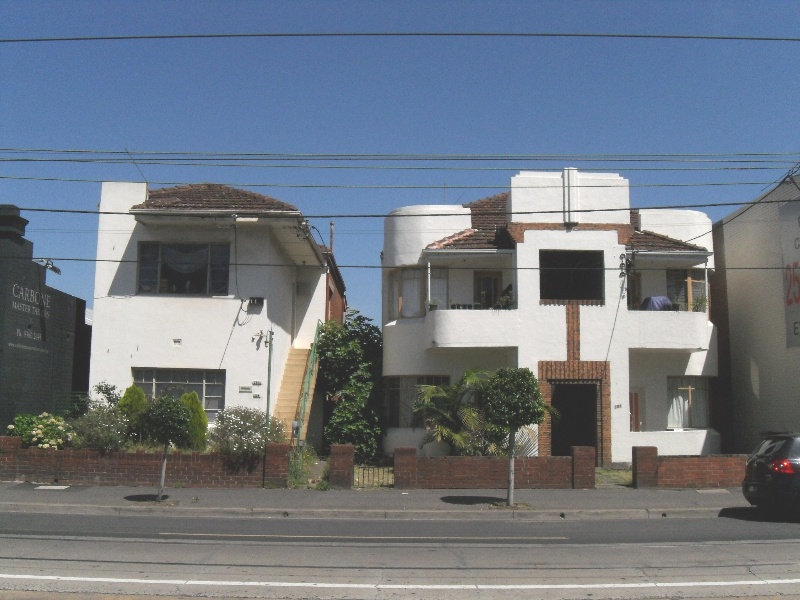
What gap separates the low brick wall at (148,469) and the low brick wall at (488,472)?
105 inches

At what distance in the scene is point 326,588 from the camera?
28.6 feet

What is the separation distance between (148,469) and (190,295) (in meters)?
5.38

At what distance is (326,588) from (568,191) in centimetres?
1466

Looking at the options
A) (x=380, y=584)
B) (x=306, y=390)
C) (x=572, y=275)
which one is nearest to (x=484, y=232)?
(x=572, y=275)

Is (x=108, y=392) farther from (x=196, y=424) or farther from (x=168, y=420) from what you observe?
(x=168, y=420)

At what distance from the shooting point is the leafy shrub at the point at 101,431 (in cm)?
1764

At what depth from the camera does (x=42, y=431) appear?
707 inches

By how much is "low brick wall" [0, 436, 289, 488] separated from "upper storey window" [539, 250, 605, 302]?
887 cm

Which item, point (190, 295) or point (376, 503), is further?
point (190, 295)

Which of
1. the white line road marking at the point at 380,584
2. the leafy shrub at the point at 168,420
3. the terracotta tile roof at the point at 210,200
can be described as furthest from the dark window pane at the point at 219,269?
the white line road marking at the point at 380,584

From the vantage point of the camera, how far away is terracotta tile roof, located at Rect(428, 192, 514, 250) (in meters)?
21.9

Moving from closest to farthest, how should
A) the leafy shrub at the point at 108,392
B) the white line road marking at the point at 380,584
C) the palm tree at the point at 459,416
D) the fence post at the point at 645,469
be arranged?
the white line road marking at the point at 380,584 < the fence post at the point at 645,469 < the palm tree at the point at 459,416 < the leafy shrub at the point at 108,392

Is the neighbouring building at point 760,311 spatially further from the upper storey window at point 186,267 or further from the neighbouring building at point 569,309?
the upper storey window at point 186,267

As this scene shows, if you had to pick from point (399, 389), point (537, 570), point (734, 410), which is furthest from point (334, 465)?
point (734, 410)
